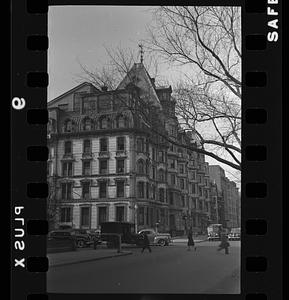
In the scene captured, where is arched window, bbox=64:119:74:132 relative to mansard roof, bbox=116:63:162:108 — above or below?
below

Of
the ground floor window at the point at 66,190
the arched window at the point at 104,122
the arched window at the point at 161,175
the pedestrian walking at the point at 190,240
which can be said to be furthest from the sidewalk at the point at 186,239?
the arched window at the point at 104,122

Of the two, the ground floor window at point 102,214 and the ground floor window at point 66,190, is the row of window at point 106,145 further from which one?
the ground floor window at point 102,214

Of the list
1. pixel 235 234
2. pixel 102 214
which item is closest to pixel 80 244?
pixel 102 214

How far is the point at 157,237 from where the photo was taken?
379 centimetres

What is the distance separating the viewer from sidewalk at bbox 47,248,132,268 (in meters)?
3.29

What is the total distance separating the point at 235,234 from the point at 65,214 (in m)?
1.39

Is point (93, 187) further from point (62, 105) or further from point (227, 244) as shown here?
point (227, 244)

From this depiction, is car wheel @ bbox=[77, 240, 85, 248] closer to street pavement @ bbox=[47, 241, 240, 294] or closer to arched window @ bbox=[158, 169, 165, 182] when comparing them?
street pavement @ bbox=[47, 241, 240, 294]

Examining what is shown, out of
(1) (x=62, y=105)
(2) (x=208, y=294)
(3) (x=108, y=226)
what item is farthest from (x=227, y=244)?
(1) (x=62, y=105)

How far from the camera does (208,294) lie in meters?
3.24

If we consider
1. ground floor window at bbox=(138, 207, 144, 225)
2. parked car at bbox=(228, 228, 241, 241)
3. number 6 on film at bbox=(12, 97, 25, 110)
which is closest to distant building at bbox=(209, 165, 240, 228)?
parked car at bbox=(228, 228, 241, 241)

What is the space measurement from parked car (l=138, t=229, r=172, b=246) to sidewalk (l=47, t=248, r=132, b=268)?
22 centimetres

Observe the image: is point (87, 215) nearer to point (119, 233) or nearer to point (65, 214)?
point (65, 214)

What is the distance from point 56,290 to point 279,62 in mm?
2338
